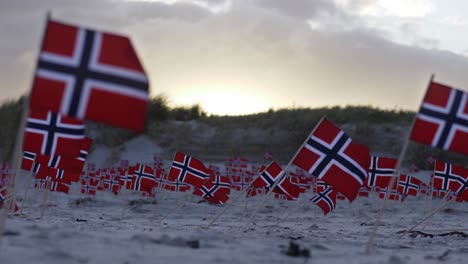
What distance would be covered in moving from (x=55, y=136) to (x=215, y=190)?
835 cm

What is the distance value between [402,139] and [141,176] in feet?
70.7

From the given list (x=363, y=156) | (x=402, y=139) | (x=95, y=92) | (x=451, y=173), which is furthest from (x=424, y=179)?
(x=95, y=92)

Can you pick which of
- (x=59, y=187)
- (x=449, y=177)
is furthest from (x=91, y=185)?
(x=449, y=177)

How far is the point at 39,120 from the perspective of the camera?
11.4 m

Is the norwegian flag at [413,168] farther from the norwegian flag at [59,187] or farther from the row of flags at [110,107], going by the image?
the row of flags at [110,107]

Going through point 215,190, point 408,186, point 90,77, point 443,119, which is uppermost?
point 443,119

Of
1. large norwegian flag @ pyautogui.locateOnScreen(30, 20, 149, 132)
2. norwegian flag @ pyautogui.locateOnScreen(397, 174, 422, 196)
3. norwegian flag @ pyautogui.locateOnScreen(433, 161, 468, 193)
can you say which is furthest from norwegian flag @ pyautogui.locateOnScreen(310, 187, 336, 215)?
large norwegian flag @ pyautogui.locateOnScreen(30, 20, 149, 132)

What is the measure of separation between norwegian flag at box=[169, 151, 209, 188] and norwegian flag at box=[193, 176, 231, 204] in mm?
1289

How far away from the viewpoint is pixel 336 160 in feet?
35.1

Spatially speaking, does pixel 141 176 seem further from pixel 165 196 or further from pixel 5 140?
pixel 5 140

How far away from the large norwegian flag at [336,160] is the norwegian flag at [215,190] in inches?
288

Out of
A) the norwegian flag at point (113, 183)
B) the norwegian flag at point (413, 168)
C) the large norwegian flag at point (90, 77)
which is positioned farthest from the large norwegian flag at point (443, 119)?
the norwegian flag at point (413, 168)

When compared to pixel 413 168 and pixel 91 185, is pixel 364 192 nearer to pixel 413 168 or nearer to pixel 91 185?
pixel 413 168

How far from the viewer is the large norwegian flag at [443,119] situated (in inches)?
361
